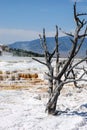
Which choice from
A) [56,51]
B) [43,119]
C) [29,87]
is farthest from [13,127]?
[29,87]

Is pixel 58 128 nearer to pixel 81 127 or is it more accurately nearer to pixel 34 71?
pixel 81 127

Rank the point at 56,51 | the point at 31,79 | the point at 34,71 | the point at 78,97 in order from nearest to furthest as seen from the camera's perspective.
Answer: the point at 56,51 → the point at 78,97 → the point at 31,79 → the point at 34,71

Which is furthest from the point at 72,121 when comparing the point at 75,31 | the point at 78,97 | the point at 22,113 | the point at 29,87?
the point at 29,87

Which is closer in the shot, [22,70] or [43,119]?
[43,119]

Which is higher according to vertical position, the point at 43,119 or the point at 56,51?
the point at 56,51

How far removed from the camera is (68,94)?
2247cm

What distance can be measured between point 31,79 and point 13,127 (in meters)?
16.3

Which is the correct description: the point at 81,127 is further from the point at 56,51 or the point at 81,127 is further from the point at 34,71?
the point at 34,71

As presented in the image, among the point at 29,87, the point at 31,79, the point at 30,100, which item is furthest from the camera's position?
the point at 31,79

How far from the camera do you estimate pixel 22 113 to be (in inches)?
641

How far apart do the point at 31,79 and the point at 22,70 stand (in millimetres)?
3700

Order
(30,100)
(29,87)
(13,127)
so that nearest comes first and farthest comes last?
1. (13,127)
2. (30,100)
3. (29,87)

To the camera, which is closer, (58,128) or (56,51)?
(58,128)

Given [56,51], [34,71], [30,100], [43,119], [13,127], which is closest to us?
[13,127]
